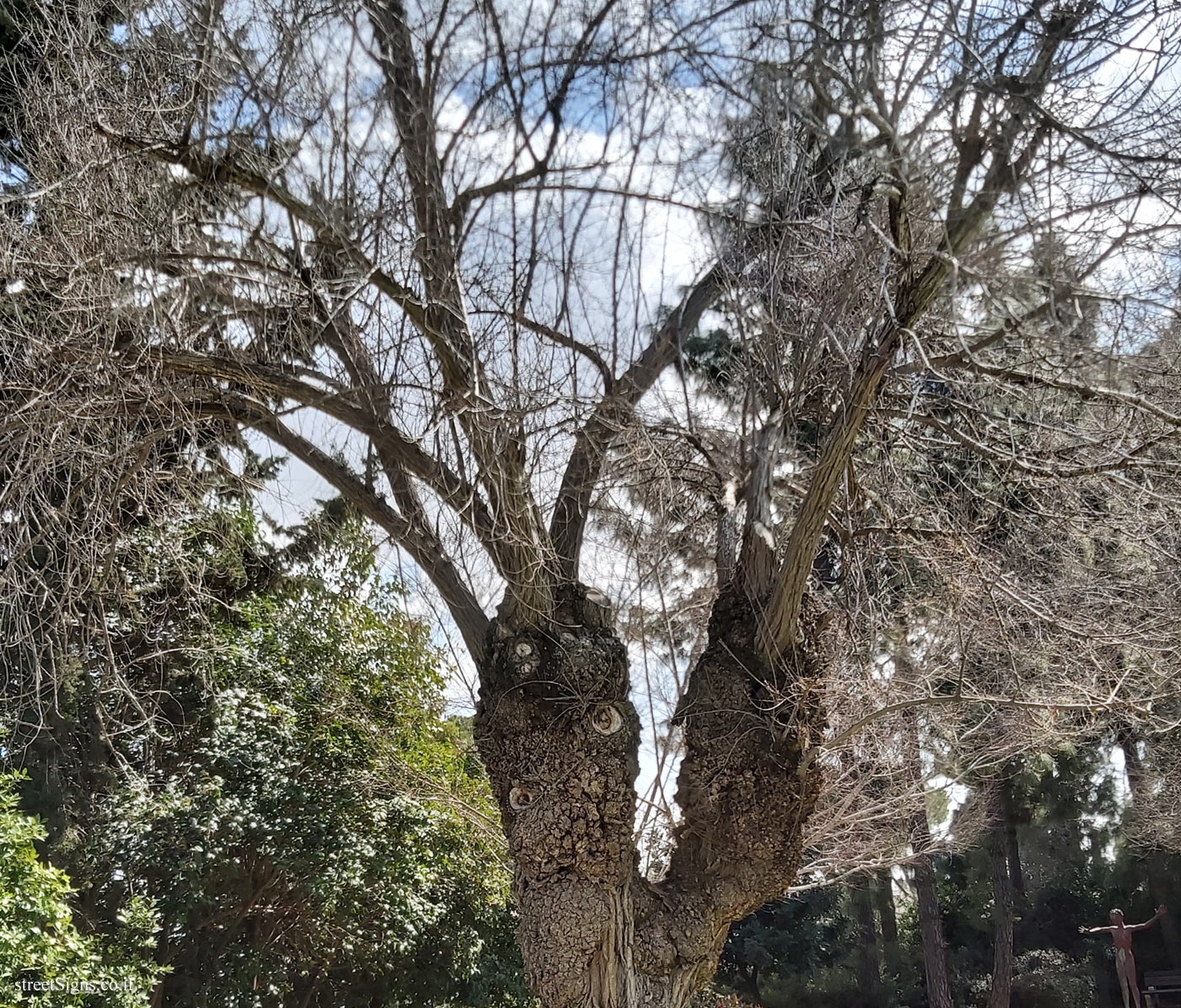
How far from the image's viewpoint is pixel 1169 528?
489 centimetres

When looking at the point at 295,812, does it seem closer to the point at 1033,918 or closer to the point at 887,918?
the point at 887,918

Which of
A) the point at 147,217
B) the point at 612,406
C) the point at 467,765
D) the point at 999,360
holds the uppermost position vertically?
the point at 147,217

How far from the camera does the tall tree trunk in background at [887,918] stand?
709 inches

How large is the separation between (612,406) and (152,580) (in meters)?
5.23

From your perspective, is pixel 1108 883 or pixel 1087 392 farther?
pixel 1108 883

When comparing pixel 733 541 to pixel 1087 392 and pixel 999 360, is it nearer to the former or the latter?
pixel 999 360

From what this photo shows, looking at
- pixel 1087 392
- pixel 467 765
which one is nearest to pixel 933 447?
pixel 1087 392

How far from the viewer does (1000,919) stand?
15727mm

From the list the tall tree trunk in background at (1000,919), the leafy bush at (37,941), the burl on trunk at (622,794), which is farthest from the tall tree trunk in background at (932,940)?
the leafy bush at (37,941)

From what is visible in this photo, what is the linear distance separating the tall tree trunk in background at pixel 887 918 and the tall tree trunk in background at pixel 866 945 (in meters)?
0.16

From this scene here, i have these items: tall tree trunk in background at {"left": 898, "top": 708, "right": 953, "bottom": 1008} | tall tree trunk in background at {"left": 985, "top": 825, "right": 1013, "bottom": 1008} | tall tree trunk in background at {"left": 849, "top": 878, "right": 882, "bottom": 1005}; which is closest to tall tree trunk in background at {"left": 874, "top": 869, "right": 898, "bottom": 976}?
tall tree trunk in background at {"left": 849, "top": 878, "right": 882, "bottom": 1005}

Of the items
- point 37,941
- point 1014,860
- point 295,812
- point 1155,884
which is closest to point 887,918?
point 1014,860

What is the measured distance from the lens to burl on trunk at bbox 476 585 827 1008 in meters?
4.79

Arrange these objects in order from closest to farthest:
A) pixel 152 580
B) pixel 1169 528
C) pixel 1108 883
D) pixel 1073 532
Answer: pixel 1169 528, pixel 1073 532, pixel 152 580, pixel 1108 883
